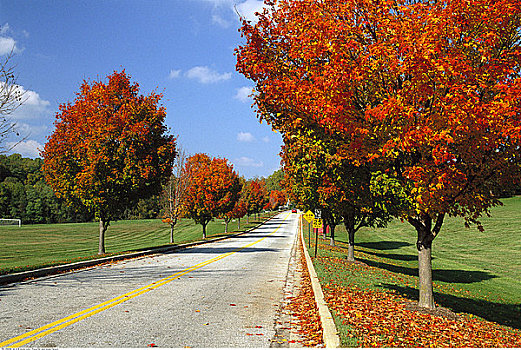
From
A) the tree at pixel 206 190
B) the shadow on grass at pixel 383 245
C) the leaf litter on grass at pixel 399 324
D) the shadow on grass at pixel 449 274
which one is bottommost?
the shadow on grass at pixel 383 245

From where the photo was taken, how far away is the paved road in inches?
258

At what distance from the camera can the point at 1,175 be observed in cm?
10731

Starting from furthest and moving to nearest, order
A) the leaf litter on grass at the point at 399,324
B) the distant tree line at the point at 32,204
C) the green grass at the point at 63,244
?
the distant tree line at the point at 32,204 < the green grass at the point at 63,244 < the leaf litter on grass at the point at 399,324

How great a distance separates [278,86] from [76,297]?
7175 millimetres

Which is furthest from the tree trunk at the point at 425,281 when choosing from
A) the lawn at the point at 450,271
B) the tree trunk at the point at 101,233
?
the tree trunk at the point at 101,233

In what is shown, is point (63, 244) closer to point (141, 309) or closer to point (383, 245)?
point (383, 245)

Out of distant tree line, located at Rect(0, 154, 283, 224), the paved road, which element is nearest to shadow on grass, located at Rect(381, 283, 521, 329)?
the paved road

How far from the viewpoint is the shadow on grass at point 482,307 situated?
12.8 m

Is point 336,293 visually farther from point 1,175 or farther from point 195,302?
point 1,175

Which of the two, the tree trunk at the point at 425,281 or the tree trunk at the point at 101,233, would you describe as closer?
the tree trunk at the point at 425,281

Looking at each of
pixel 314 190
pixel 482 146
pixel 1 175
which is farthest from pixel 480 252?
pixel 1 175

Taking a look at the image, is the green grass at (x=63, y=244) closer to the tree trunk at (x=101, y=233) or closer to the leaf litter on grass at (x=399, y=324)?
the tree trunk at (x=101, y=233)

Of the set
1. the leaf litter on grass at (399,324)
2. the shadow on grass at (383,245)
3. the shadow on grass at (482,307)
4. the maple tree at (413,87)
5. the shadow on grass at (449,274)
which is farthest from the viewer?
the shadow on grass at (383,245)

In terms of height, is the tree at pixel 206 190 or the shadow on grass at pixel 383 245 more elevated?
the tree at pixel 206 190
